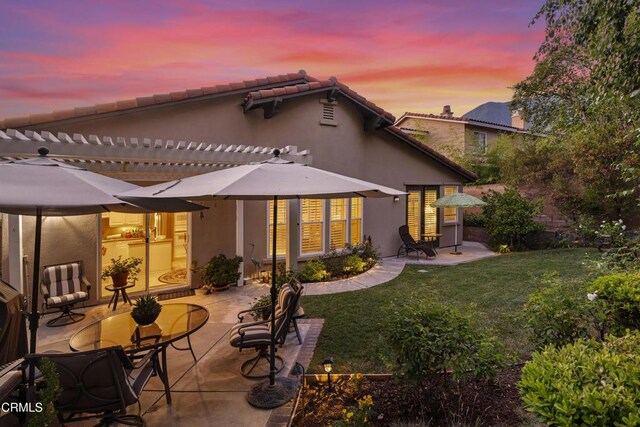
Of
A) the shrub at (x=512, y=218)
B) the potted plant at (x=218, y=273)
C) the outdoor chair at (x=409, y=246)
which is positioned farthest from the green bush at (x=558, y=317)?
the shrub at (x=512, y=218)

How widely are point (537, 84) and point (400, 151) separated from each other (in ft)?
34.3

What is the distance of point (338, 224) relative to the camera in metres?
13.0

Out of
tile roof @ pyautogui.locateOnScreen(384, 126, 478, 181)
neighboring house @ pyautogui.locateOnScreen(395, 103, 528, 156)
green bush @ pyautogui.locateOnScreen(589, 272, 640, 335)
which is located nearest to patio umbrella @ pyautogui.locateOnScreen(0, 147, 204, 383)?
green bush @ pyautogui.locateOnScreen(589, 272, 640, 335)

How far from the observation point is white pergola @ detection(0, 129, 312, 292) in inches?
238

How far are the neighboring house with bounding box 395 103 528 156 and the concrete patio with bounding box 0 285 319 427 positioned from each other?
22499 millimetres

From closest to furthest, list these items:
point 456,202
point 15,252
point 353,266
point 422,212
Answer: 1. point 15,252
2. point 353,266
3. point 456,202
4. point 422,212

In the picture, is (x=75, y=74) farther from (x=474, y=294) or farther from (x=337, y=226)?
(x=474, y=294)

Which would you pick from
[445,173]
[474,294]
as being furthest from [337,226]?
[445,173]

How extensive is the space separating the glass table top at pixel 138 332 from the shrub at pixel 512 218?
49.3ft

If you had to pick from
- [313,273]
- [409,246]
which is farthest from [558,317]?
[409,246]

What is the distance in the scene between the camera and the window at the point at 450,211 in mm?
17312

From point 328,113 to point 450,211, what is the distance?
8577 mm

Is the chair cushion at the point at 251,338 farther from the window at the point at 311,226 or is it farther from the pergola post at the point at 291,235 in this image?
the window at the point at 311,226

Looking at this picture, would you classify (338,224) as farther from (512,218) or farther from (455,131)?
(455,131)
